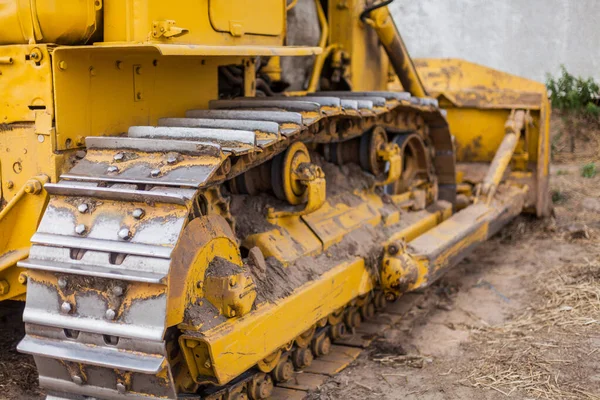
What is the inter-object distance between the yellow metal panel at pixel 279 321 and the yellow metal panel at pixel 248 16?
4.22 ft

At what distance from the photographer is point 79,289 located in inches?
121

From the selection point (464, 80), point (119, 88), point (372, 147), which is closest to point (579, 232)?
point (464, 80)

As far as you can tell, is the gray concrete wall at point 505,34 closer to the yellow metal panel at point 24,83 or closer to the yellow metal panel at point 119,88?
the yellow metal panel at point 119,88

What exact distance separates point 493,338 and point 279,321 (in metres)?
1.73

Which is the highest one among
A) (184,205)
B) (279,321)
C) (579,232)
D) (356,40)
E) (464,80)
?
(356,40)

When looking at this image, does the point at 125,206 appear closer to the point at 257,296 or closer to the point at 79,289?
the point at 79,289

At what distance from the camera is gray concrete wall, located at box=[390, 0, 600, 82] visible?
11.0 m

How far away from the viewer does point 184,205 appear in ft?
9.90

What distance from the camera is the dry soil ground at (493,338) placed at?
163 inches

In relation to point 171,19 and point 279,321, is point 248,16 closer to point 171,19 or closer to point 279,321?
point 171,19

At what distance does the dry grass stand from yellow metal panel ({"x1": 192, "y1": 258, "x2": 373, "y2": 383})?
78 centimetres

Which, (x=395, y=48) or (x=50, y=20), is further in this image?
(x=395, y=48)

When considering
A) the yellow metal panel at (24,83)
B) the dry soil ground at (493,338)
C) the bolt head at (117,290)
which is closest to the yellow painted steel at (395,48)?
the dry soil ground at (493,338)

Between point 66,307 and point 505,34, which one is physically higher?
point 505,34
